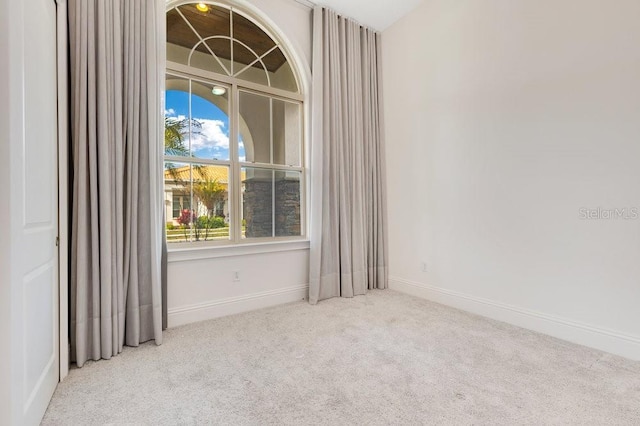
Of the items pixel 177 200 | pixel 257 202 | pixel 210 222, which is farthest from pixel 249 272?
pixel 177 200

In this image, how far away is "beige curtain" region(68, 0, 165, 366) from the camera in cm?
195

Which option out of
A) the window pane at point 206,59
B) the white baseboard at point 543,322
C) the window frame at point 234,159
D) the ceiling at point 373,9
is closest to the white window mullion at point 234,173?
the window frame at point 234,159

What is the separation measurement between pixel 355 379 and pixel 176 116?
254cm

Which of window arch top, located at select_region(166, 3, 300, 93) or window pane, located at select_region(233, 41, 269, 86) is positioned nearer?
window arch top, located at select_region(166, 3, 300, 93)

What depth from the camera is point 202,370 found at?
1.85 m

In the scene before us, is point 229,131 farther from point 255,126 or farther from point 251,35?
point 251,35

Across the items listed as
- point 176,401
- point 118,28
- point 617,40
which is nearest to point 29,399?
point 176,401

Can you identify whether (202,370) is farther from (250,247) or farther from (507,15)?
(507,15)

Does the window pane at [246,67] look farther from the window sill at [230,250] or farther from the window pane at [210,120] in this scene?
the window sill at [230,250]

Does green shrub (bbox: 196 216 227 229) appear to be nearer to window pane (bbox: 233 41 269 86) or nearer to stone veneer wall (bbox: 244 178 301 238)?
stone veneer wall (bbox: 244 178 301 238)

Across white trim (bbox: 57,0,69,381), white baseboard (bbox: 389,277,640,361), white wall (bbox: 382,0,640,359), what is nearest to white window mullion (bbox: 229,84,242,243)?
white trim (bbox: 57,0,69,381)

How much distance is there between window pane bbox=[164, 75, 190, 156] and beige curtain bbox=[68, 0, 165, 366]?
35 centimetres

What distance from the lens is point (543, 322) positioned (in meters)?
2.34

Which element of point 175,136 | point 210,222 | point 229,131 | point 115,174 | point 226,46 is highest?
point 226,46
